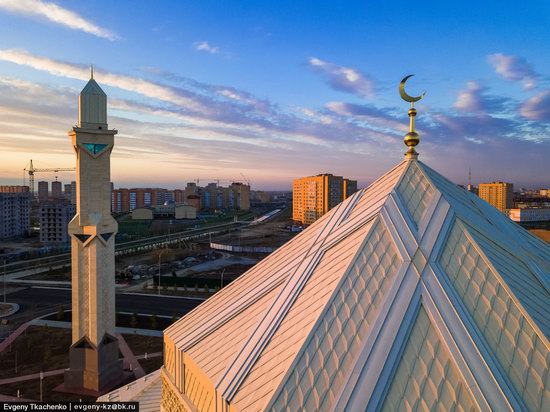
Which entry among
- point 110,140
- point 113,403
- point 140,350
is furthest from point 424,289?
point 140,350

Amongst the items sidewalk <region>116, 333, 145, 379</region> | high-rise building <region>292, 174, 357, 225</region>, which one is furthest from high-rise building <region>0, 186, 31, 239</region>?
high-rise building <region>292, 174, 357, 225</region>

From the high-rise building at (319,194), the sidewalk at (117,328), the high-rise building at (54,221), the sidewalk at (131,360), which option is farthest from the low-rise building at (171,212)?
the sidewalk at (131,360)

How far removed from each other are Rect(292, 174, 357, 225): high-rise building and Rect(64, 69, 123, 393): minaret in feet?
320

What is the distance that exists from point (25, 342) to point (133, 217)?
10343 centimetres

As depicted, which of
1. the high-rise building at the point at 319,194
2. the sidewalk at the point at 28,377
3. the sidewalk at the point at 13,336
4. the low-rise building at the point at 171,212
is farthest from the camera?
the low-rise building at the point at 171,212

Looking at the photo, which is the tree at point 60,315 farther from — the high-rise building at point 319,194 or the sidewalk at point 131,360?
the high-rise building at point 319,194

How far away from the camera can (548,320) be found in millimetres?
8016

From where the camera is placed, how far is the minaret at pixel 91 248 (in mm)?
21797

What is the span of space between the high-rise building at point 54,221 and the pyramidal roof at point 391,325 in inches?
3038

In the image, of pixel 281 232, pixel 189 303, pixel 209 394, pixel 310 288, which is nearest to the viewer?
pixel 209 394

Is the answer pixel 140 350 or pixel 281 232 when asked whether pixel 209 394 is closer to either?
pixel 140 350

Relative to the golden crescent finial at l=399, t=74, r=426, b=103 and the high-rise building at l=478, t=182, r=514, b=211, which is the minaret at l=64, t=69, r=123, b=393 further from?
the high-rise building at l=478, t=182, r=514, b=211

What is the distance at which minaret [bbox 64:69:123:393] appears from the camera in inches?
858

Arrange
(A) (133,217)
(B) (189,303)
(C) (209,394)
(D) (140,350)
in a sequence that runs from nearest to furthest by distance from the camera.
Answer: (C) (209,394)
(D) (140,350)
(B) (189,303)
(A) (133,217)
